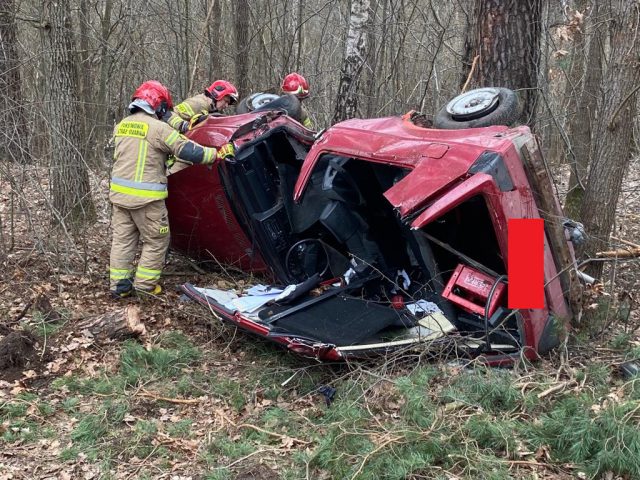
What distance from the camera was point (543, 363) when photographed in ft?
13.2

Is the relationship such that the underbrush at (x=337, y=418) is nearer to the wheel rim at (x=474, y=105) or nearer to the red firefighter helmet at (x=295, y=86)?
the wheel rim at (x=474, y=105)

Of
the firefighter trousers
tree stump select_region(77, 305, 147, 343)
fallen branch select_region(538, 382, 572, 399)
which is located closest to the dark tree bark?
fallen branch select_region(538, 382, 572, 399)

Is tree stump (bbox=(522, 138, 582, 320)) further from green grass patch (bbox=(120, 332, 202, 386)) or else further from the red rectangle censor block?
green grass patch (bbox=(120, 332, 202, 386))

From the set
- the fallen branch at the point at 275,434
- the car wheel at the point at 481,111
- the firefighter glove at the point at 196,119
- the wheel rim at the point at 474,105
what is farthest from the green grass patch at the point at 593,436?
the firefighter glove at the point at 196,119

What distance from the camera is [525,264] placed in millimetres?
3869

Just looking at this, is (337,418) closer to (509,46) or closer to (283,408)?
(283,408)

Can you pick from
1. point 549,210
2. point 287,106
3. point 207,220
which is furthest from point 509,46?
point 207,220

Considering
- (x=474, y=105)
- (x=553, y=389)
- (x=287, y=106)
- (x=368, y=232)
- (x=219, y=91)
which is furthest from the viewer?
(x=219, y=91)

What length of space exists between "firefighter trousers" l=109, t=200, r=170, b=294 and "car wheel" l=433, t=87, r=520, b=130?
9.06ft

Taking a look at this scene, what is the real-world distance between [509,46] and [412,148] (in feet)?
8.22

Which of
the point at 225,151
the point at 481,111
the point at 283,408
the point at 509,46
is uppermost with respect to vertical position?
the point at 509,46

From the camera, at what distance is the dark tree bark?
5.99 m

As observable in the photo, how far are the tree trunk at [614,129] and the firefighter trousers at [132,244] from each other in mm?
3866

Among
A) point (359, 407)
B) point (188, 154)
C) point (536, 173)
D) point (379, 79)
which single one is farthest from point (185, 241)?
point (379, 79)
